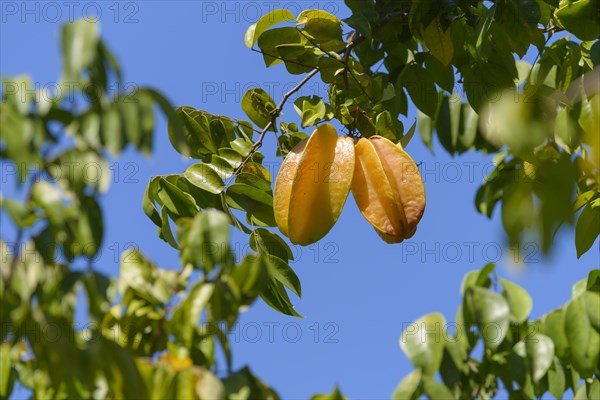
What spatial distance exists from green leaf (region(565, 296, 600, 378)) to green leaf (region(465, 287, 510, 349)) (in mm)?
172

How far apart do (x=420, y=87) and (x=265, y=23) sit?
443mm

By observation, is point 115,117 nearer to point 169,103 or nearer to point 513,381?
point 169,103

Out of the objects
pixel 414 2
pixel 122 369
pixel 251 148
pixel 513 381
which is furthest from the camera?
pixel 251 148

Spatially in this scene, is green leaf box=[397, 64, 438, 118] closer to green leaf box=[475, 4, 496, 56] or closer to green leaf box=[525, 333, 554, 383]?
green leaf box=[475, 4, 496, 56]

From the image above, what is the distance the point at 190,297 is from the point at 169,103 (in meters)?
0.26

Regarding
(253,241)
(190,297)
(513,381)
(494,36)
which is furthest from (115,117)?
(494,36)

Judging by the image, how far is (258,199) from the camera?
7.41 feet

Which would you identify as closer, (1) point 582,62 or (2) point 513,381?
(2) point 513,381

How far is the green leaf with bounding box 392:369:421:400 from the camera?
1.34 metres

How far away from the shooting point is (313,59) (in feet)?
7.93

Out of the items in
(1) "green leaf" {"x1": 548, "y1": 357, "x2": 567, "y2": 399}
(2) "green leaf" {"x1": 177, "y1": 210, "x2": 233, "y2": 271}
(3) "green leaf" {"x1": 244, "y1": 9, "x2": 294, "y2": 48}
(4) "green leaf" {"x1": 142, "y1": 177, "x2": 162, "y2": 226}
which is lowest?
(1) "green leaf" {"x1": 548, "y1": 357, "x2": 567, "y2": 399}

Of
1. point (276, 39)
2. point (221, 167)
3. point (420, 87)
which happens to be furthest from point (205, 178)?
point (420, 87)

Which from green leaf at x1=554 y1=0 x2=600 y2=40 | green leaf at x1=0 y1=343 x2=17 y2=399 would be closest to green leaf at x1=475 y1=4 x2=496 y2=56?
Answer: green leaf at x1=554 y1=0 x2=600 y2=40

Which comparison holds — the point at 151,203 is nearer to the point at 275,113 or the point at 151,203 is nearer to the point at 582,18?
the point at 275,113
